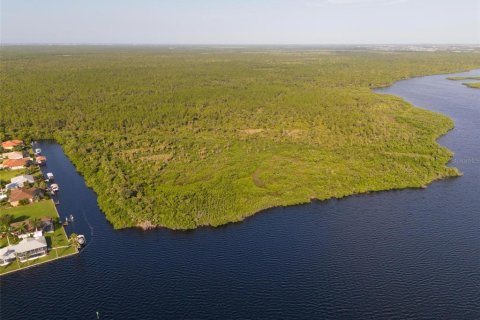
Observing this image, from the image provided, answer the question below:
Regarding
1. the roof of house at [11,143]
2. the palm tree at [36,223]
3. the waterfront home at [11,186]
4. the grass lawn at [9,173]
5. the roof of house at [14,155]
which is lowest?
the palm tree at [36,223]

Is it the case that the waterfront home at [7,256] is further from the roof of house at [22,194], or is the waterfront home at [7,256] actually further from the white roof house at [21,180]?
the white roof house at [21,180]

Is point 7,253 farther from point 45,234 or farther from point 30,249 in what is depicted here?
point 45,234

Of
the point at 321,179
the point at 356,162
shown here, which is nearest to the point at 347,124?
the point at 356,162

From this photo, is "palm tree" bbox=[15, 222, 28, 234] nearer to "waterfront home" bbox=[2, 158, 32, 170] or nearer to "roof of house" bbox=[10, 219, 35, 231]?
"roof of house" bbox=[10, 219, 35, 231]

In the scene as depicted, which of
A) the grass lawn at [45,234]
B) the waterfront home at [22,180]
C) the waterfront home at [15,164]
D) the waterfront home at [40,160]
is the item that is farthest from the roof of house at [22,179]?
the waterfront home at [40,160]

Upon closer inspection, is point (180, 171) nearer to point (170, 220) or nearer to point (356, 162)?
point (170, 220)

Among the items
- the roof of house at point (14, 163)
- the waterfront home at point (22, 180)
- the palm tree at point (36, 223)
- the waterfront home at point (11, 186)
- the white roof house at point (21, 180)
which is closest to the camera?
the palm tree at point (36, 223)

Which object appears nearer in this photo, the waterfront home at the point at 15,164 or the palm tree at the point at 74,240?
the palm tree at the point at 74,240

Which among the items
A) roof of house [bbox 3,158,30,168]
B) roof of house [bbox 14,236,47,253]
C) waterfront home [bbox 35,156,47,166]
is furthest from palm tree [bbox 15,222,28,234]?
waterfront home [bbox 35,156,47,166]
